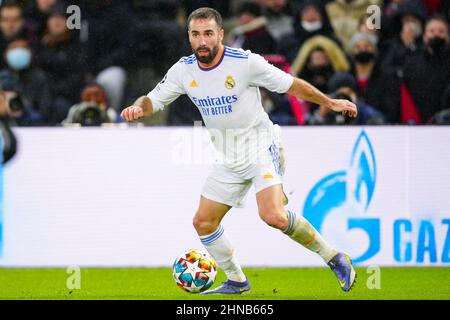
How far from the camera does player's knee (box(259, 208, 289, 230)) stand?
7.88 metres

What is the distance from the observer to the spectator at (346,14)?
12094 millimetres

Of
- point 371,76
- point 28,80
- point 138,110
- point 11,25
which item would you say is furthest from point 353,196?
point 11,25

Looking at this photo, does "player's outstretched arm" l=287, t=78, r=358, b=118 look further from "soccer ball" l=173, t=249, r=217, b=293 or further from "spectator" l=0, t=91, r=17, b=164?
"spectator" l=0, t=91, r=17, b=164

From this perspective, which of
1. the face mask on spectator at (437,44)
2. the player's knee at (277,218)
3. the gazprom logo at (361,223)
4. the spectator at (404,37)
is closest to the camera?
the player's knee at (277,218)

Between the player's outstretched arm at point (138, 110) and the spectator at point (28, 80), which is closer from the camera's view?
the player's outstretched arm at point (138, 110)

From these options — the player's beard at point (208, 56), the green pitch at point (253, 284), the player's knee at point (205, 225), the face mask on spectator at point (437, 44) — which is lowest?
the green pitch at point (253, 284)

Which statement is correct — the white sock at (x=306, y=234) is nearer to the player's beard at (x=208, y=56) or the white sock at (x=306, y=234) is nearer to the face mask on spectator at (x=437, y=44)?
the player's beard at (x=208, y=56)

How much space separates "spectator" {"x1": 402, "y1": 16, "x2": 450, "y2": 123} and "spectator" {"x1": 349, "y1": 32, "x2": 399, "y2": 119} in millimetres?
179

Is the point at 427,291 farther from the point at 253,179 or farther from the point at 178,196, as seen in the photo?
the point at 178,196

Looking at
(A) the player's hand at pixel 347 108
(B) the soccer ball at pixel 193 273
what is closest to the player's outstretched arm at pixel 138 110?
(B) the soccer ball at pixel 193 273

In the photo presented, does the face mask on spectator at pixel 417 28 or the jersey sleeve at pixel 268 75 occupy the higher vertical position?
the face mask on spectator at pixel 417 28

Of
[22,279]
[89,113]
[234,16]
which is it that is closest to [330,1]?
[234,16]

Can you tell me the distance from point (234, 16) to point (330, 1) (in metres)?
1.15

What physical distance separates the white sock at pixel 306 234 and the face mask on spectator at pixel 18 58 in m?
4.81
